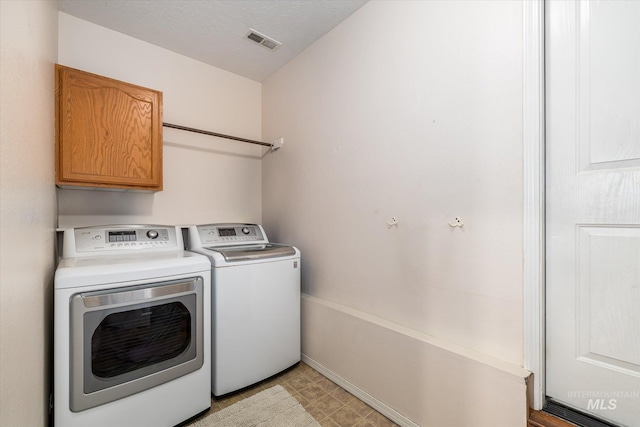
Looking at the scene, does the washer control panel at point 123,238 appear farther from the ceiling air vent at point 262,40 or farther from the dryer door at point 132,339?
the ceiling air vent at point 262,40

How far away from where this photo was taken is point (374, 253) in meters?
1.69

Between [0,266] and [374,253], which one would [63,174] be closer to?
[0,266]

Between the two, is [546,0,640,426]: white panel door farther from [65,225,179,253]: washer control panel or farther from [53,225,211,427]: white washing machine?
[65,225,179,253]: washer control panel

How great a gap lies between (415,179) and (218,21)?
1.74 meters

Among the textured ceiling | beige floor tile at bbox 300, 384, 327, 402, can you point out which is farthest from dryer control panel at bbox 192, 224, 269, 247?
the textured ceiling

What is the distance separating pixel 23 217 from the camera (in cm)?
83

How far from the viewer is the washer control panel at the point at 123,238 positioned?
5.32ft

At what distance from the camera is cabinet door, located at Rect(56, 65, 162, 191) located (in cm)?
159

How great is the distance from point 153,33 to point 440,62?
207cm

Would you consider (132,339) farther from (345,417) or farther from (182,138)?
(182,138)

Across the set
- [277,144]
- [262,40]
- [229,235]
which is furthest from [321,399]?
[262,40]

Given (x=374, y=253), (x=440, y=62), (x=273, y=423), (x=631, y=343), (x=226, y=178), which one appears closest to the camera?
(x=631, y=343)

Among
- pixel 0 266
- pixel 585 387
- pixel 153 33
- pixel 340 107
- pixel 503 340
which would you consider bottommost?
pixel 585 387

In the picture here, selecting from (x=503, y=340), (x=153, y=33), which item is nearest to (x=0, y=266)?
(x=503, y=340)
